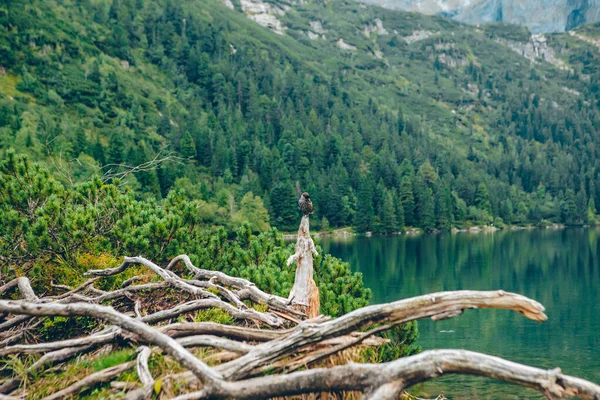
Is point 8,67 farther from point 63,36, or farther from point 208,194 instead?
point 208,194

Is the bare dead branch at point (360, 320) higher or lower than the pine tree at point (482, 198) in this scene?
higher

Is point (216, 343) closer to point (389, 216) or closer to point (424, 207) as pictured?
point (389, 216)

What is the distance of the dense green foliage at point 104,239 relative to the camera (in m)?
14.2

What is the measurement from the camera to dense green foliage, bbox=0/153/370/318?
46.6ft

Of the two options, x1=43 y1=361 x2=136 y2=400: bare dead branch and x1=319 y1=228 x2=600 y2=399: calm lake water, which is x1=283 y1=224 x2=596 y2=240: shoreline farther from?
x1=43 y1=361 x2=136 y2=400: bare dead branch

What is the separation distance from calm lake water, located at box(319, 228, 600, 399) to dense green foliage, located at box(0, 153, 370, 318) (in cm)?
573

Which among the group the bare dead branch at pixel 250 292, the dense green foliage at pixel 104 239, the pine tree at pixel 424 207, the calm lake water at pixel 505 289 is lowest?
the pine tree at pixel 424 207

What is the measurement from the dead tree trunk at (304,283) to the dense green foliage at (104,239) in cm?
420

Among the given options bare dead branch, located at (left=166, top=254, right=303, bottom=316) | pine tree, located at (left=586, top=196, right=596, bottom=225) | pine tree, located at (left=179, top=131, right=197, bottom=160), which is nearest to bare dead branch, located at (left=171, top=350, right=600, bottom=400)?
bare dead branch, located at (left=166, top=254, right=303, bottom=316)

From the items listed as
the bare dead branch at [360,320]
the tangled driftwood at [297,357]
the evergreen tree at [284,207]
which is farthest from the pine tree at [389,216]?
the bare dead branch at [360,320]

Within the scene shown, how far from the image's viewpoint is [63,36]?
616ft

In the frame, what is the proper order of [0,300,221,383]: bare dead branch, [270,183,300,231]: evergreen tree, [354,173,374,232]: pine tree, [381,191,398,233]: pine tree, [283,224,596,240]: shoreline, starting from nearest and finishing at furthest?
[0,300,221,383]: bare dead branch → [283,224,596,240]: shoreline → [270,183,300,231]: evergreen tree → [354,173,374,232]: pine tree → [381,191,398,233]: pine tree

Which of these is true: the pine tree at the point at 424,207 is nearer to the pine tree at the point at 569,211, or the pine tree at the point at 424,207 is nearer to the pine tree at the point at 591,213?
the pine tree at the point at 569,211

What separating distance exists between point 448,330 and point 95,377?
1538 inches
